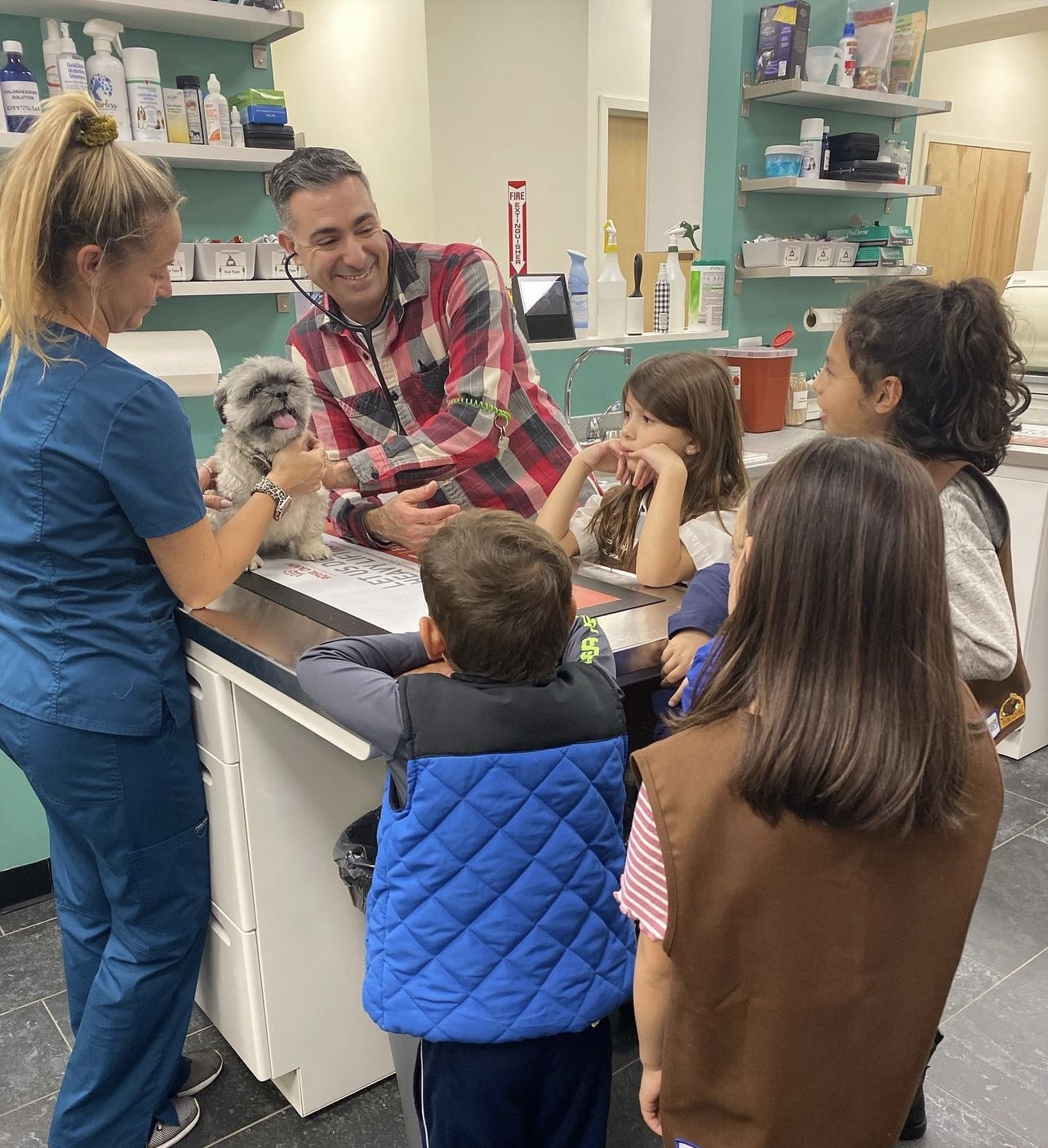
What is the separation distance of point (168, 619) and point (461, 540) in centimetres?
60

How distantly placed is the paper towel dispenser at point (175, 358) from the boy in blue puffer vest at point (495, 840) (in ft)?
3.59

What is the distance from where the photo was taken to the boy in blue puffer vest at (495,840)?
3.36 feet

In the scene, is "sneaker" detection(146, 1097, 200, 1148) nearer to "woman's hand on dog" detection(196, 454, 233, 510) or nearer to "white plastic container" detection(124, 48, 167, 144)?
"woman's hand on dog" detection(196, 454, 233, 510)

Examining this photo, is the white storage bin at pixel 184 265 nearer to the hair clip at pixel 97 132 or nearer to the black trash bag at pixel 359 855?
the hair clip at pixel 97 132

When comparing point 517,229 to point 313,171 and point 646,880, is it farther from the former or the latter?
point 646,880

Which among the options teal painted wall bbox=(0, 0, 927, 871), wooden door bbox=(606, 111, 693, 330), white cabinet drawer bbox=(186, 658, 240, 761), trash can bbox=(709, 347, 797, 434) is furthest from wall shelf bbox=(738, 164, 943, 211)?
white cabinet drawer bbox=(186, 658, 240, 761)

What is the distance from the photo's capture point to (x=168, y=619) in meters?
1.43

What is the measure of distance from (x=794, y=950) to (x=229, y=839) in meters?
0.97

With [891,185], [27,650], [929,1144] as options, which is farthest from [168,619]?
[891,185]

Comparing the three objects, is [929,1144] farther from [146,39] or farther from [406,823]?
[146,39]

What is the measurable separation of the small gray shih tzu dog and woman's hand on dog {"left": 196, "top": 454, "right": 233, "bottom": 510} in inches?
0.4

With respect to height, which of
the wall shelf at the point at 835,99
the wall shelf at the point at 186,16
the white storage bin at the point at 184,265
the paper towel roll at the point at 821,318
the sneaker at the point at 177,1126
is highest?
the wall shelf at the point at 186,16

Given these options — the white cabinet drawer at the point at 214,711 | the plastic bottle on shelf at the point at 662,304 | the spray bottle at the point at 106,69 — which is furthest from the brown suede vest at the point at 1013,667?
Answer: the plastic bottle on shelf at the point at 662,304

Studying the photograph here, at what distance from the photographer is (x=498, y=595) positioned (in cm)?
101
